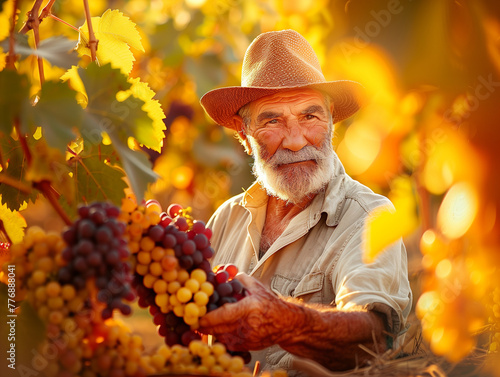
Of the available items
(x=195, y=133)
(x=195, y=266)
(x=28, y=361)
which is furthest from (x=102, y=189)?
(x=195, y=133)

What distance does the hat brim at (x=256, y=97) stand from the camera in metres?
2.58

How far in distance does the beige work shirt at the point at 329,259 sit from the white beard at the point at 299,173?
61 mm

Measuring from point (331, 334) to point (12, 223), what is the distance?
1094 mm

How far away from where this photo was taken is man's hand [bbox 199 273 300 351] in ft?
4.52

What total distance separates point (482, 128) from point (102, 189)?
4.09 ft

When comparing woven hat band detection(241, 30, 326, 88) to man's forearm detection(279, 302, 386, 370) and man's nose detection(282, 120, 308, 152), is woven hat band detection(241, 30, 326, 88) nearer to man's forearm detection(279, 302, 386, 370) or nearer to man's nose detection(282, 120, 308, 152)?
man's nose detection(282, 120, 308, 152)

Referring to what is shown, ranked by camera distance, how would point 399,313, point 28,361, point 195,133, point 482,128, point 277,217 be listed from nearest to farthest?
point 482,128 → point 28,361 → point 399,313 → point 277,217 → point 195,133

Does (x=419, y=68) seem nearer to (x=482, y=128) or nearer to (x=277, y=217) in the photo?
(x=482, y=128)

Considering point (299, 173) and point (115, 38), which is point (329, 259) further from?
point (115, 38)

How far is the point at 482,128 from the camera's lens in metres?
0.57

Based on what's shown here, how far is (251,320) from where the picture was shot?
4.69 feet

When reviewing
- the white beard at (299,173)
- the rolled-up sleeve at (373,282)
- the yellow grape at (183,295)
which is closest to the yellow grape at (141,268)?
the yellow grape at (183,295)

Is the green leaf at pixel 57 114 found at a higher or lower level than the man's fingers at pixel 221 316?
higher

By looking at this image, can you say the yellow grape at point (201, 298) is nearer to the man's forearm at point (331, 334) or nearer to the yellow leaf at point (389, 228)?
the man's forearm at point (331, 334)
